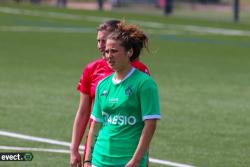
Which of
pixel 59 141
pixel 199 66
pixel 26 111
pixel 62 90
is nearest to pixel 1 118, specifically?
pixel 26 111

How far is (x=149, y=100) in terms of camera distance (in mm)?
7180

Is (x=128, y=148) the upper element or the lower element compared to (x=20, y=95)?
upper

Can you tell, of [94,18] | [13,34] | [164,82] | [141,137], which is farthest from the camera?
[94,18]

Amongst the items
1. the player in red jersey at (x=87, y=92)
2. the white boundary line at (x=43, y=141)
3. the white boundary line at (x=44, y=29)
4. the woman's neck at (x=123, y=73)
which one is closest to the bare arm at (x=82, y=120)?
the player in red jersey at (x=87, y=92)

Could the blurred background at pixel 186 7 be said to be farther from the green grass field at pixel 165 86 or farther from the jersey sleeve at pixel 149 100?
the jersey sleeve at pixel 149 100

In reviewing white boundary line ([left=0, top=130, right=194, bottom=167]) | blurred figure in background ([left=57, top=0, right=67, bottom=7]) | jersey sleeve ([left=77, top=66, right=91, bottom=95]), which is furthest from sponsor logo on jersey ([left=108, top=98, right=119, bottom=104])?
blurred figure in background ([left=57, top=0, right=67, bottom=7])

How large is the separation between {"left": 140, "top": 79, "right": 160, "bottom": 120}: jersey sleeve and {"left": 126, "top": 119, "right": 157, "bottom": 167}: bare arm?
0.15ft

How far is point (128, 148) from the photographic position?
7.23m

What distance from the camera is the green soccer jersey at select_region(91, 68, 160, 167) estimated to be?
7.18 meters

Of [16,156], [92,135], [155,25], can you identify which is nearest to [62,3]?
[155,25]

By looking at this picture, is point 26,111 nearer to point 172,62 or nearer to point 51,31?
point 172,62

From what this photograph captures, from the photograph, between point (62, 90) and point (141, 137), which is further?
point (62, 90)

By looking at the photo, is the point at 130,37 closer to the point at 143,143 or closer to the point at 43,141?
the point at 143,143

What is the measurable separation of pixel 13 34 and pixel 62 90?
1482 cm
